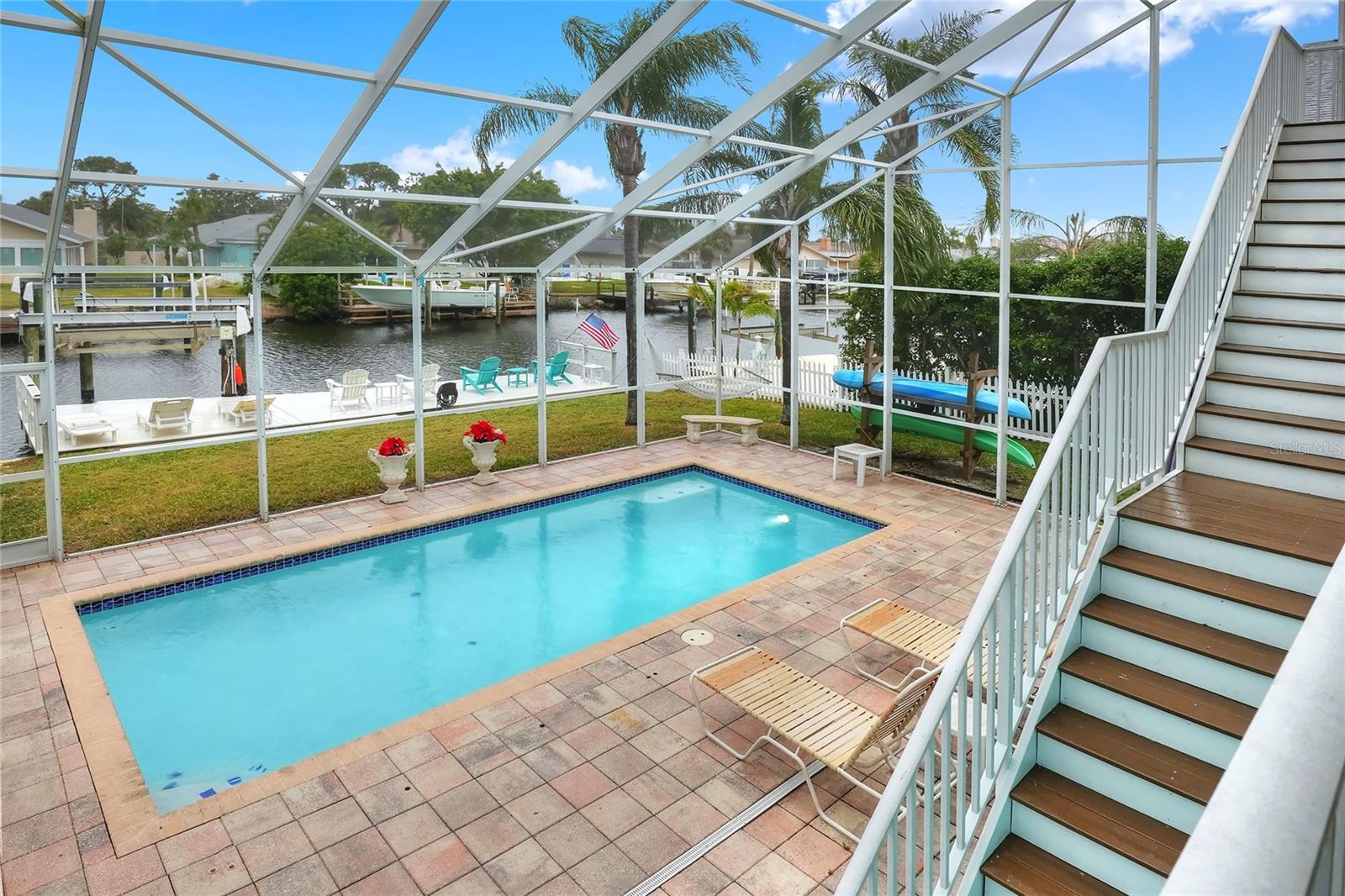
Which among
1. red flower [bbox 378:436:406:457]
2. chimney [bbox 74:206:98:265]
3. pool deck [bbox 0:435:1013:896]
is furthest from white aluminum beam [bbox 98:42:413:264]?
pool deck [bbox 0:435:1013:896]

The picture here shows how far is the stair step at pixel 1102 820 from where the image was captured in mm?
3064

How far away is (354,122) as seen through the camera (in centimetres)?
695

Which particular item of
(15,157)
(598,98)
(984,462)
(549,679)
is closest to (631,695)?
(549,679)

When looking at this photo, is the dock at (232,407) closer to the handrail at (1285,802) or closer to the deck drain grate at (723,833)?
the deck drain grate at (723,833)

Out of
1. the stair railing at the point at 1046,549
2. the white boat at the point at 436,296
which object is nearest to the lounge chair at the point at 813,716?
the stair railing at the point at 1046,549

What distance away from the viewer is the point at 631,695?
6.19 m

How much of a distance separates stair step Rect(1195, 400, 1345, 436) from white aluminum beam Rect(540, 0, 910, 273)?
137 inches

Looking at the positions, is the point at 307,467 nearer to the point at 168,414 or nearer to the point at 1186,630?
the point at 168,414

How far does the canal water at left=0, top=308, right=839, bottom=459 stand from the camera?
51.2 feet

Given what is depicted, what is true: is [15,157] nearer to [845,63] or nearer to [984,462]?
[845,63]

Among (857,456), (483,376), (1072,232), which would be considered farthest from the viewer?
(483,376)

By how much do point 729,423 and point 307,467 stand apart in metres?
6.55

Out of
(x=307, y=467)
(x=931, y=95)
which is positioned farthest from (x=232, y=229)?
(x=931, y=95)

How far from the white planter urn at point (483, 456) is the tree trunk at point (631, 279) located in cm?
295
